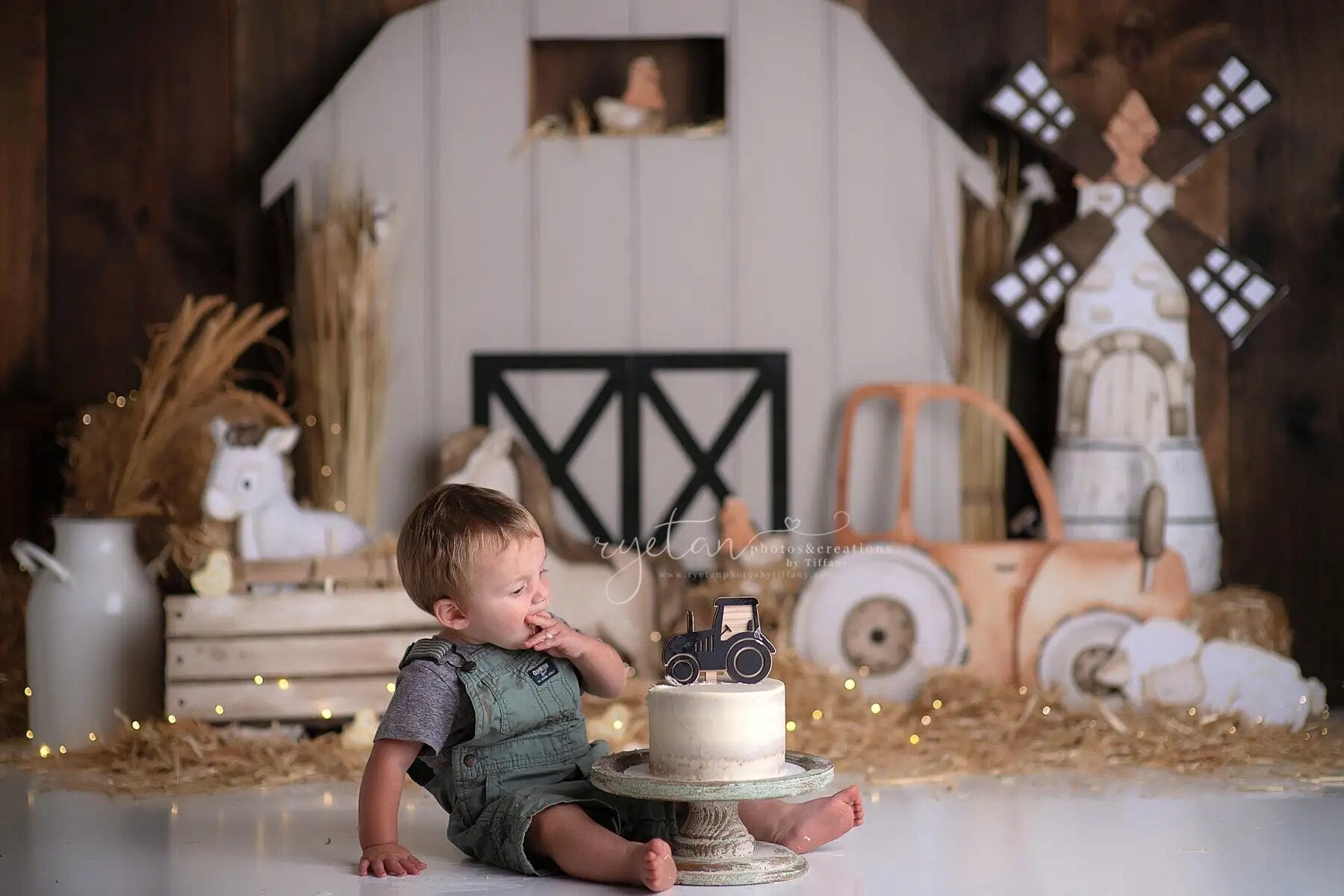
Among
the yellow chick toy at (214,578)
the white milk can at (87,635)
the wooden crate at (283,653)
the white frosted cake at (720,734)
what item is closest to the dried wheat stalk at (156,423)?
the white milk can at (87,635)

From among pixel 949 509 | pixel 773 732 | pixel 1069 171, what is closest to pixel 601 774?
pixel 773 732

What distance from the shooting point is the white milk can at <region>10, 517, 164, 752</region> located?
11.1 feet

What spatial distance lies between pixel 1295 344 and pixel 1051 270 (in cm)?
74

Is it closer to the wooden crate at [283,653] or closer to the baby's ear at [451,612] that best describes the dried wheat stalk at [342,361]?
the wooden crate at [283,653]

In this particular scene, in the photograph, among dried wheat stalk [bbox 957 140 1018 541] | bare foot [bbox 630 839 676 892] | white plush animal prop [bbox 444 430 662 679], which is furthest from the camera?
dried wheat stalk [bbox 957 140 1018 541]

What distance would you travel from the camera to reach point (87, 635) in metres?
3.39

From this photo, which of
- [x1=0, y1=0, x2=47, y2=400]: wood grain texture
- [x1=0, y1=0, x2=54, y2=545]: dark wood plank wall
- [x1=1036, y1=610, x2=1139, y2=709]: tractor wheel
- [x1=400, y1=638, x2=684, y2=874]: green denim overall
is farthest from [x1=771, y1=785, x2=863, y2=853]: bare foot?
[x1=0, y1=0, x2=47, y2=400]: wood grain texture

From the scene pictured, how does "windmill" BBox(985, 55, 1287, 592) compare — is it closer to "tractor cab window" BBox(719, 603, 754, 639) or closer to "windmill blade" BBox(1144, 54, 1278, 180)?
"windmill blade" BBox(1144, 54, 1278, 180)

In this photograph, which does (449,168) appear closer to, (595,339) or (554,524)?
(595,339)

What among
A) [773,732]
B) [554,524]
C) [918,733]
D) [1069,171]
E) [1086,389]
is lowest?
[918,733]

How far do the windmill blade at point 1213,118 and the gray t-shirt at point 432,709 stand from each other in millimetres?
2335

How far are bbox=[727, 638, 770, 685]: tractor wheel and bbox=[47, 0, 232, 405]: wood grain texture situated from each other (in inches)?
91.7

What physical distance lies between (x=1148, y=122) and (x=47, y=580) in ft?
9.21

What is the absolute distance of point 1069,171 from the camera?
158 inches
